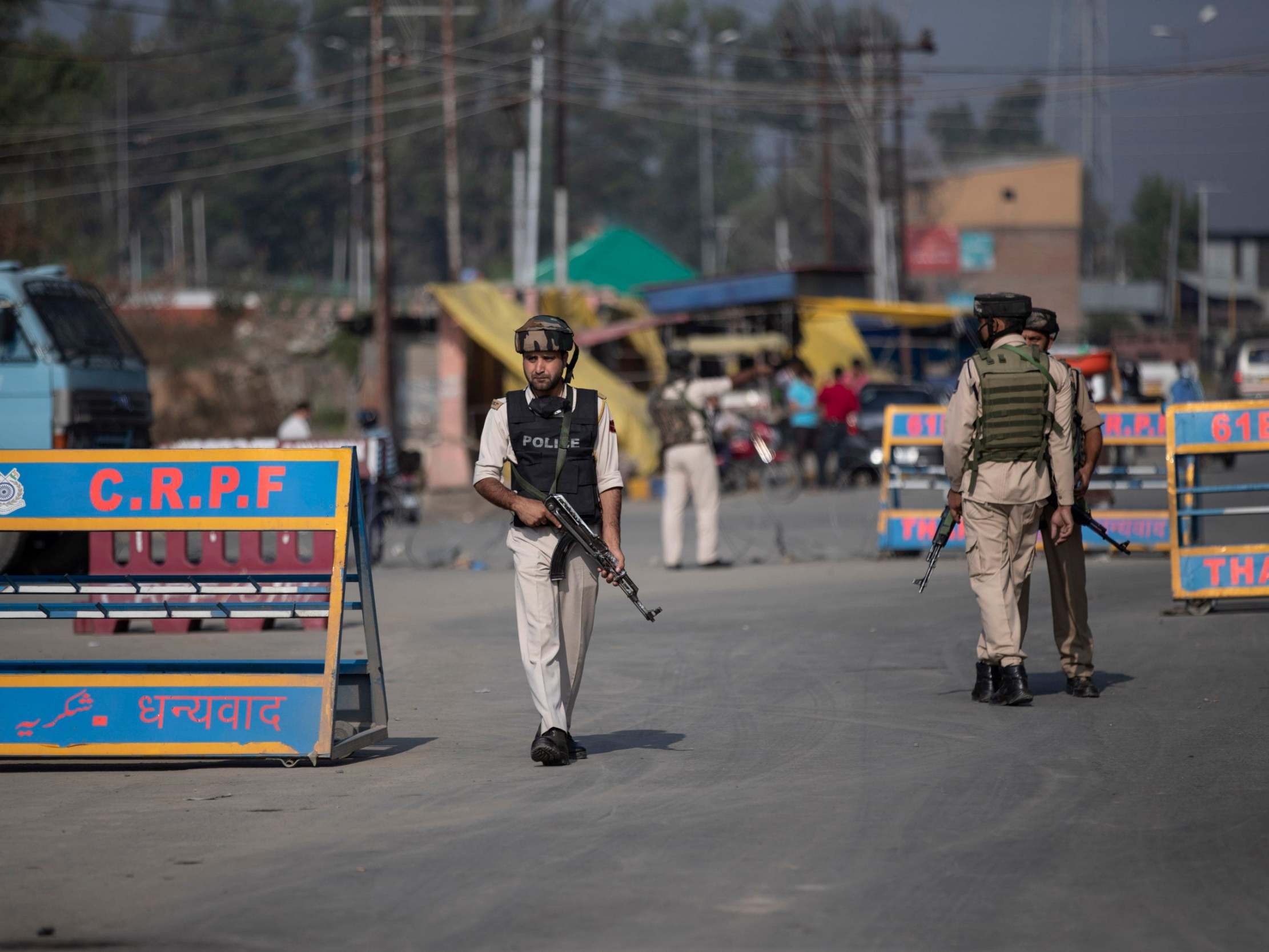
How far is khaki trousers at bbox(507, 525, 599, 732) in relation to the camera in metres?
7.20

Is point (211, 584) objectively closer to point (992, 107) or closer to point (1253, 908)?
point (1253, 908)

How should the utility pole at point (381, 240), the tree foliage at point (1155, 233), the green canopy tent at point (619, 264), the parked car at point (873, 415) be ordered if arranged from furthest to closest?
the tree foliage at point (1155, 233), the green canopy tent at point (619, 264), the utility pole at point (381, 240), the parked car at point (873, 415)

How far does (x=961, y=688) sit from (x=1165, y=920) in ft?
14.8

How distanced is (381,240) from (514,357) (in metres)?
4.83

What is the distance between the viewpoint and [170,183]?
100250mm

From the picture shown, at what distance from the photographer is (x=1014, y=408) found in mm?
8562

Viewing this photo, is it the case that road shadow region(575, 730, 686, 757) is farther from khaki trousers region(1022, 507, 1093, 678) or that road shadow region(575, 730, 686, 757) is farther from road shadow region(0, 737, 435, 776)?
khaki trousers region(1022, 507, 1093, 678)

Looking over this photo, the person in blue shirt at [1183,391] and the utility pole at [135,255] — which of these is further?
the utility pole at [135,255]

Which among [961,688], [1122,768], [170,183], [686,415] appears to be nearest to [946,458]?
[961,688]

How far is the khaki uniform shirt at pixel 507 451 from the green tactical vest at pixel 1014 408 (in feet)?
7.29

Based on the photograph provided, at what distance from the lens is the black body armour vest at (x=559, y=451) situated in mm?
7293

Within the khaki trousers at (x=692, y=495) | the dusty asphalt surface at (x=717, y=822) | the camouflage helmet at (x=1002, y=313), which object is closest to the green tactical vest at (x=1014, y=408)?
the camouflage helmet at (x=1002, y=313)

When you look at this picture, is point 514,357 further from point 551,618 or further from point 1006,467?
point 551,618

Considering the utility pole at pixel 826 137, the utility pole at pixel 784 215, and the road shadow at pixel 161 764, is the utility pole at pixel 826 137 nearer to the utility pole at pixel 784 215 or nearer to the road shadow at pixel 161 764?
the utility pole at pixel 784 215
